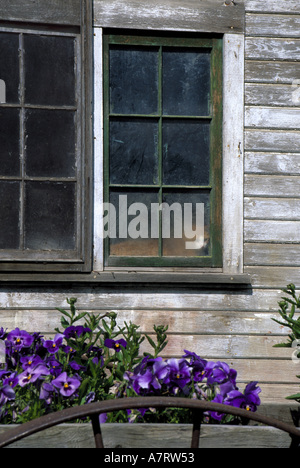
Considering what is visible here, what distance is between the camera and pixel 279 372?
10.6ft

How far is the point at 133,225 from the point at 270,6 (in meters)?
1.63

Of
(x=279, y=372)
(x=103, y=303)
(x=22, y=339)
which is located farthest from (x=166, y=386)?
(x=279, y=372)

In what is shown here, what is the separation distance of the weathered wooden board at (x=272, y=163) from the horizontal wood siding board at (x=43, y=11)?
4.42 ft

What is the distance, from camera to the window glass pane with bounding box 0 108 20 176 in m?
3.17

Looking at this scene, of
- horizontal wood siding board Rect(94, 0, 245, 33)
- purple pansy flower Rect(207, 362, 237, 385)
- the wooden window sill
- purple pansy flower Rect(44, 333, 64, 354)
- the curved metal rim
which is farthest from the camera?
horizontal wood siding board Rect(94, 0, 245, 33)

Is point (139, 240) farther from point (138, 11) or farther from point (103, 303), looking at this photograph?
point (138, 11)

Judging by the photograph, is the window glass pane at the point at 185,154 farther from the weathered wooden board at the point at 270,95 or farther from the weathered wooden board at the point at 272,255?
the weathered wooden board at the point at 272,255

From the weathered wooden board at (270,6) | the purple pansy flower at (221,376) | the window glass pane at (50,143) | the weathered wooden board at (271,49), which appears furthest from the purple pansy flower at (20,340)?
the weathered wooden board at (270,6)

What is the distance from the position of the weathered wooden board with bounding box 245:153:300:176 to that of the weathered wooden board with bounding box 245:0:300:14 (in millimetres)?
911

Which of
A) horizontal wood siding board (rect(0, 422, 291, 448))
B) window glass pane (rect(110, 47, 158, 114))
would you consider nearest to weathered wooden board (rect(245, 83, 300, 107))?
window glass pane (rect(110, 47, 158, 114))

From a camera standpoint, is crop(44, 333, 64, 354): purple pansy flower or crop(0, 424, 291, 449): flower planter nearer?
crop(0, 424, 291, 449): flower planter

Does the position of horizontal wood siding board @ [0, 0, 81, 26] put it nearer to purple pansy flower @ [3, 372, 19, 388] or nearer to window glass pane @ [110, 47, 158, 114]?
window glass pane @ [110, 47, 158, 114]

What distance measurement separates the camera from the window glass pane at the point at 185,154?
3.33 m

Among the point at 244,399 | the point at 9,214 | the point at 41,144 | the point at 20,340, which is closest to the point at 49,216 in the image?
the point at 9,214
